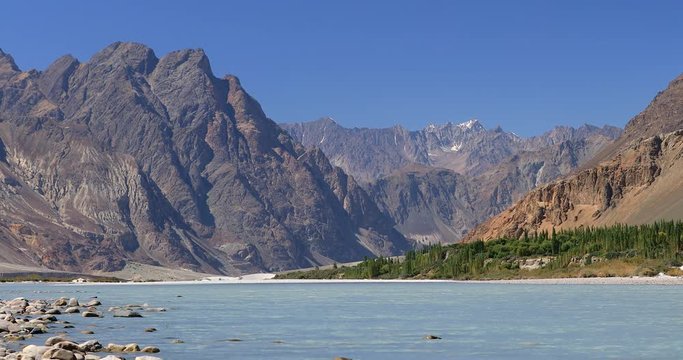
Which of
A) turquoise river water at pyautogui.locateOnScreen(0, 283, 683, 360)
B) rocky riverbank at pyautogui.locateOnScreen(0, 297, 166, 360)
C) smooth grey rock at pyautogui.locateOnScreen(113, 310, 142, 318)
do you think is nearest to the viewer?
rocky riverbank at pyautogui.locateOnScreen(0, 297, 166, 360)

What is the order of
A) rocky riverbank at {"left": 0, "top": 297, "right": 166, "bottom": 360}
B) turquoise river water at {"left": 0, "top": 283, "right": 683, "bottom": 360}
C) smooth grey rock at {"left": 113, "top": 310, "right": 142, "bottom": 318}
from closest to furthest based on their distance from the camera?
rocky riverbank at {"left": 0, "top": 297, "right": 166, "bottom": 360} < turquoise river water at {"left": 0, "top": 283, "right": 683, "bottom": 360} < smooth grey rock at {"left": 113, "top": 310, "right": 142, "bottom": 318}

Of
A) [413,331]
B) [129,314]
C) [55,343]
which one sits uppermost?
[129,314]

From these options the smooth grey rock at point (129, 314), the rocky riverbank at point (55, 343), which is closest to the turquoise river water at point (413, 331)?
the smooth grey rock at point (129, 314)

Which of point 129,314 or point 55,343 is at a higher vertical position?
point 129,314

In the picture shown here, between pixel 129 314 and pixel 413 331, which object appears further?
pixel 129 314

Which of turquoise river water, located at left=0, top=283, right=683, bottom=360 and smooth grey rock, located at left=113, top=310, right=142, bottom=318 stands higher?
smooth grey rock, located at left=113, top=310, right=142, bottom=318

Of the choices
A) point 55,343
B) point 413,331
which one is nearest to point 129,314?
point 413,331

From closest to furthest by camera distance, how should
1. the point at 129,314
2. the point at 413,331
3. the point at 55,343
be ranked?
the point at 55,343, the point at 413,331, the point at 129,314

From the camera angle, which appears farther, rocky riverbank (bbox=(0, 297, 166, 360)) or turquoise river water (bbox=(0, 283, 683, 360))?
turquoise river water (bbox=(0, 283, 683, 360))

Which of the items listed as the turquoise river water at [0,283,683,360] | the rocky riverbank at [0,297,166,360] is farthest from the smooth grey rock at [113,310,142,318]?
the turquoise river water at [0,283,683,360]

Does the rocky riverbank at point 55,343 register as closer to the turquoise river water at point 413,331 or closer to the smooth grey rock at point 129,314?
the smooth grey rock at point 129,314

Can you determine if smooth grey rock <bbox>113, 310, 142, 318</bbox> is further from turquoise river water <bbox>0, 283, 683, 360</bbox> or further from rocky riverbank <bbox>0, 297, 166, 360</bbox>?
turquoise river water <bbox>0, 283, 683, 360</bbox>

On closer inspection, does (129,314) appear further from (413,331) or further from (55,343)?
(55,343)

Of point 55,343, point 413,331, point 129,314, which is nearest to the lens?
point 55,343
